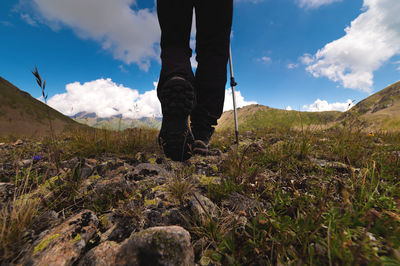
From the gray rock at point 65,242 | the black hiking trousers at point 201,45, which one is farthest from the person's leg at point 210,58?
the gray rock at point 65,242

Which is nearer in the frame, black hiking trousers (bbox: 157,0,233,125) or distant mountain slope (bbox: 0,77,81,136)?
black hiking trousers (bbox: 157,0,233,125)

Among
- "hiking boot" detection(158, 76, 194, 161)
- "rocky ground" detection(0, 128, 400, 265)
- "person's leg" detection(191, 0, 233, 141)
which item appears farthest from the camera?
"person's leg" detection(191, 0, 233, 141)

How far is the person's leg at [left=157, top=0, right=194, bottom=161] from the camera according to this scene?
2.27m

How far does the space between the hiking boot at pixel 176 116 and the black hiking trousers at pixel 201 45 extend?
0.21 meters

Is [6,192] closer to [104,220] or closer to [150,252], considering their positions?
[104,220]

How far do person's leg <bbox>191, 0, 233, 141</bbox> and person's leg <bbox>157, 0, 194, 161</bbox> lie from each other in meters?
0.24

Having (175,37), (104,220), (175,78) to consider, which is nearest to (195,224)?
(104,220)

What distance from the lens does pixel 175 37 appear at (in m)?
2.51

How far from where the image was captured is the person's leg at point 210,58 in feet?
7.84

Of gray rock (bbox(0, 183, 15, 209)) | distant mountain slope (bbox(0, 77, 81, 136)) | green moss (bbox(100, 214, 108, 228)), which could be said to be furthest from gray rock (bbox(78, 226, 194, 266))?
distant mountain slope (bbox(0, 77, 81, 136))

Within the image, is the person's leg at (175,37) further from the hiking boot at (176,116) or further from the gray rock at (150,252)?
the gray rock at (150,252)

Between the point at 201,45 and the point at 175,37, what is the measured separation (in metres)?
0.45

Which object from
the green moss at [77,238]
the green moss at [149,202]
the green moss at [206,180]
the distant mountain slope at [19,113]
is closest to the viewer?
the green moss at [77,238]

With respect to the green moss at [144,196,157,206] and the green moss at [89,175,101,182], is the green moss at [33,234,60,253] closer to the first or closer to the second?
the green moss at [144,196,157,206]
